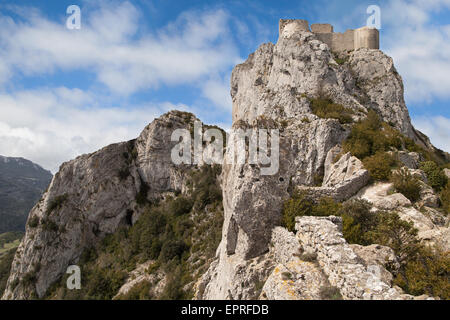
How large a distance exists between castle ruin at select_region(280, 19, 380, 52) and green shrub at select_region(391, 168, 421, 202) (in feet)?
79.3

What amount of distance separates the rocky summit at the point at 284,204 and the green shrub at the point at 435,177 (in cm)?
10

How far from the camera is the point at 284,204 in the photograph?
9531mm

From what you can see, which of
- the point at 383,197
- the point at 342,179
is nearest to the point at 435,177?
the point at 383,197

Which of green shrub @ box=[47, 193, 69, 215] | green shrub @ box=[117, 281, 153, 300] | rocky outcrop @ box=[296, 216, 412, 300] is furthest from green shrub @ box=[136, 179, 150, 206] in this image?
rocky outcrop @ box=[296, 216, 412, 300]

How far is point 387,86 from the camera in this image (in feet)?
88.6

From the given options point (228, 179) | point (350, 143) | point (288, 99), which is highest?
point (288, 99)

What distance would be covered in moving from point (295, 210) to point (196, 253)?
23.5 meters

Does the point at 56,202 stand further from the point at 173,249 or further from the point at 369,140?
the point at 369,140

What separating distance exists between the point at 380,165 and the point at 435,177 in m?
3.26

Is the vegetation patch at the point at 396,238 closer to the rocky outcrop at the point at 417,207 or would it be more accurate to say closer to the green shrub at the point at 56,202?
the rocky outcrop at the point at 417,207

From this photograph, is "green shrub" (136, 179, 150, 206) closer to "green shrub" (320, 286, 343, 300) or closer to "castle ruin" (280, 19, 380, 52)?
"castle ruin" (280, 19, 380, 52)

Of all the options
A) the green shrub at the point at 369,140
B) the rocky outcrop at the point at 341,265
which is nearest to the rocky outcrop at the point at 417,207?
the green shrub at the point at 369,140
